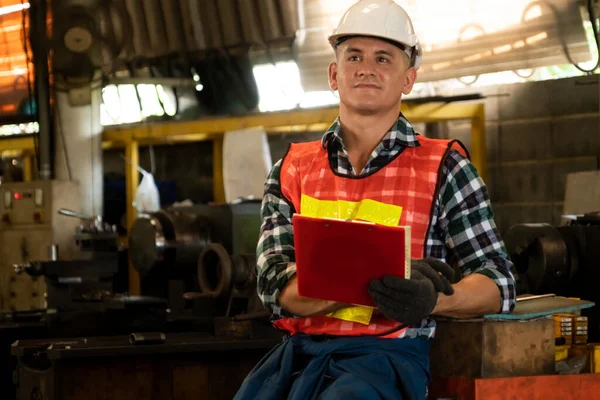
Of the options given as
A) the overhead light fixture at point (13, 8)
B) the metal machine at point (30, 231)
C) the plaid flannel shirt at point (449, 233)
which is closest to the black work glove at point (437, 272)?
the plaid flannel shirt at point (449, 233)

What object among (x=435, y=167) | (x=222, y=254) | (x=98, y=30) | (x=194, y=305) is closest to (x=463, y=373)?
(x=435, y=167)

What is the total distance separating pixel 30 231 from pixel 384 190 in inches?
197

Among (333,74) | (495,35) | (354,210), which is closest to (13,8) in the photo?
(495,35)

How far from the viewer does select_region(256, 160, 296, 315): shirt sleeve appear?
Answer: 2.06 metres

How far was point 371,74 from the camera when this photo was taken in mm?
2086

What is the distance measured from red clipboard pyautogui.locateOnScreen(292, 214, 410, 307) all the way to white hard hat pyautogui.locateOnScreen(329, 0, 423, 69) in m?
0.48

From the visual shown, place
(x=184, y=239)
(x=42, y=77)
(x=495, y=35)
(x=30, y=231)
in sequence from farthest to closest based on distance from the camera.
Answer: (x=42, y=77), (x=30, y=231), (x=495, y=35), (x=184, y=239)

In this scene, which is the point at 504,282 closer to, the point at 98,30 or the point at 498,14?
the point at 498,14

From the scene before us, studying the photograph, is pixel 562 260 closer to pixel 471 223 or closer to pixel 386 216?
pixel 471 223

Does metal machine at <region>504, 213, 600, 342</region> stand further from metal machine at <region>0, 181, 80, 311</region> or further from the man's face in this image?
metal machine at <region>0, 181, 80, 311</region>

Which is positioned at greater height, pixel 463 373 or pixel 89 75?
pixel 89 75

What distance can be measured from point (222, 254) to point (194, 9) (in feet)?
10.4

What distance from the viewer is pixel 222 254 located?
144 inches

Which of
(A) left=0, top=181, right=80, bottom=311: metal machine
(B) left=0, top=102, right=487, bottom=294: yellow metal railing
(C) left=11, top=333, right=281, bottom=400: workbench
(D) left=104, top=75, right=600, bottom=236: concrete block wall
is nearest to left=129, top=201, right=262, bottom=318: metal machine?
(B) left=0, top=102, right=487, bottom=294: yellow metal railing
